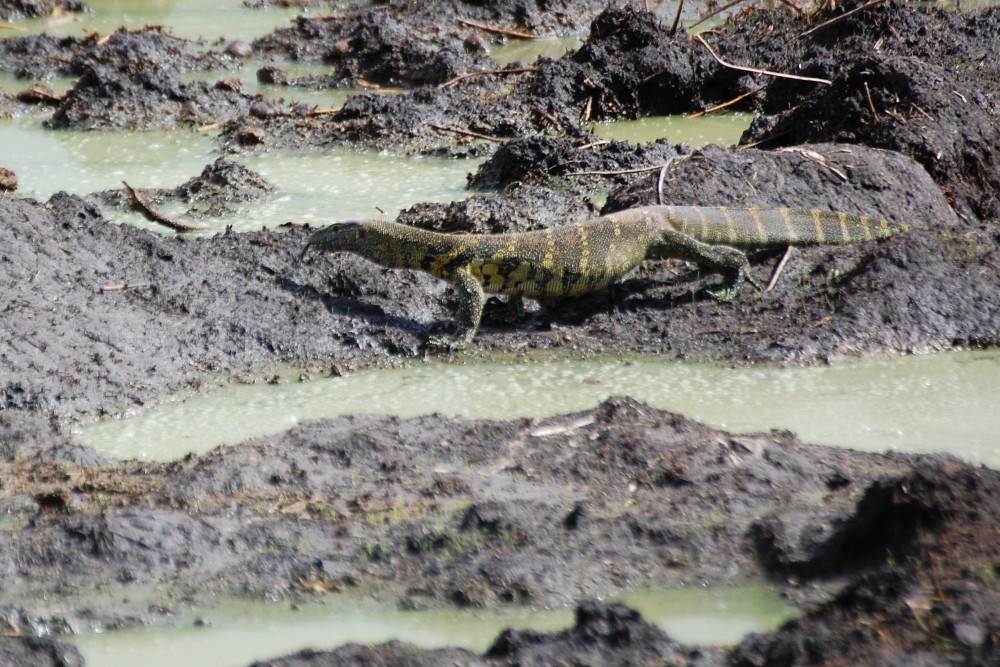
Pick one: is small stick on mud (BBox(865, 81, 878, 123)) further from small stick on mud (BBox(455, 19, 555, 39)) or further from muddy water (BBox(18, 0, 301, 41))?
muddy water (BBox(18, 0, 301, 41))

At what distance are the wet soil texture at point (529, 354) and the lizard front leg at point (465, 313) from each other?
0.19 m

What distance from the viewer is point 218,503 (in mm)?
4820

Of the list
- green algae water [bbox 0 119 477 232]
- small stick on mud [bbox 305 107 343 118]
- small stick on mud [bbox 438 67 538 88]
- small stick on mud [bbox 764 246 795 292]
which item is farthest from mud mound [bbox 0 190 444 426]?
small stick on mud [bbox 438 67 538 88]

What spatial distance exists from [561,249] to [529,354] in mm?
801

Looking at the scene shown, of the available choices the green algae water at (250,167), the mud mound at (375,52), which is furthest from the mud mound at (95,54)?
the green algae water at (250,167)

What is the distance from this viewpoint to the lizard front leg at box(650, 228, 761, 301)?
25.0 ft

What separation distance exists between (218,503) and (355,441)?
2.66 feet

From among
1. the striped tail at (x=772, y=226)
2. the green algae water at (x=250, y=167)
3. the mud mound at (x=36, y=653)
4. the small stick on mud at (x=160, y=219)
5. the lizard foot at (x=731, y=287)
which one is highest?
the striped tail at (x=772, y=226)

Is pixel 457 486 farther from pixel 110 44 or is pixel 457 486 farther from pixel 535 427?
pixel 110 44

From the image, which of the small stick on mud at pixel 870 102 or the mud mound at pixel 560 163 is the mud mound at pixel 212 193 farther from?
the small stick on mud at pixel 870 102

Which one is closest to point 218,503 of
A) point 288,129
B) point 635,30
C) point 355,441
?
point 355,441

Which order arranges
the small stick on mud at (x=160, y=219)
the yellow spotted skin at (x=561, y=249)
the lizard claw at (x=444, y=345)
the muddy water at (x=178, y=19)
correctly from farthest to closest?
the muddy water at (x=178, y=19), the small stick on mud at (x=160, y=219), the yellow spotted skin at (x=561, y=249), the lizard claw at (x=444, y=345)

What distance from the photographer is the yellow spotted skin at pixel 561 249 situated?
741 centimetres

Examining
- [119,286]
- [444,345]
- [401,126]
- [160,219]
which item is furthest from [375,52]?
[444,345]
